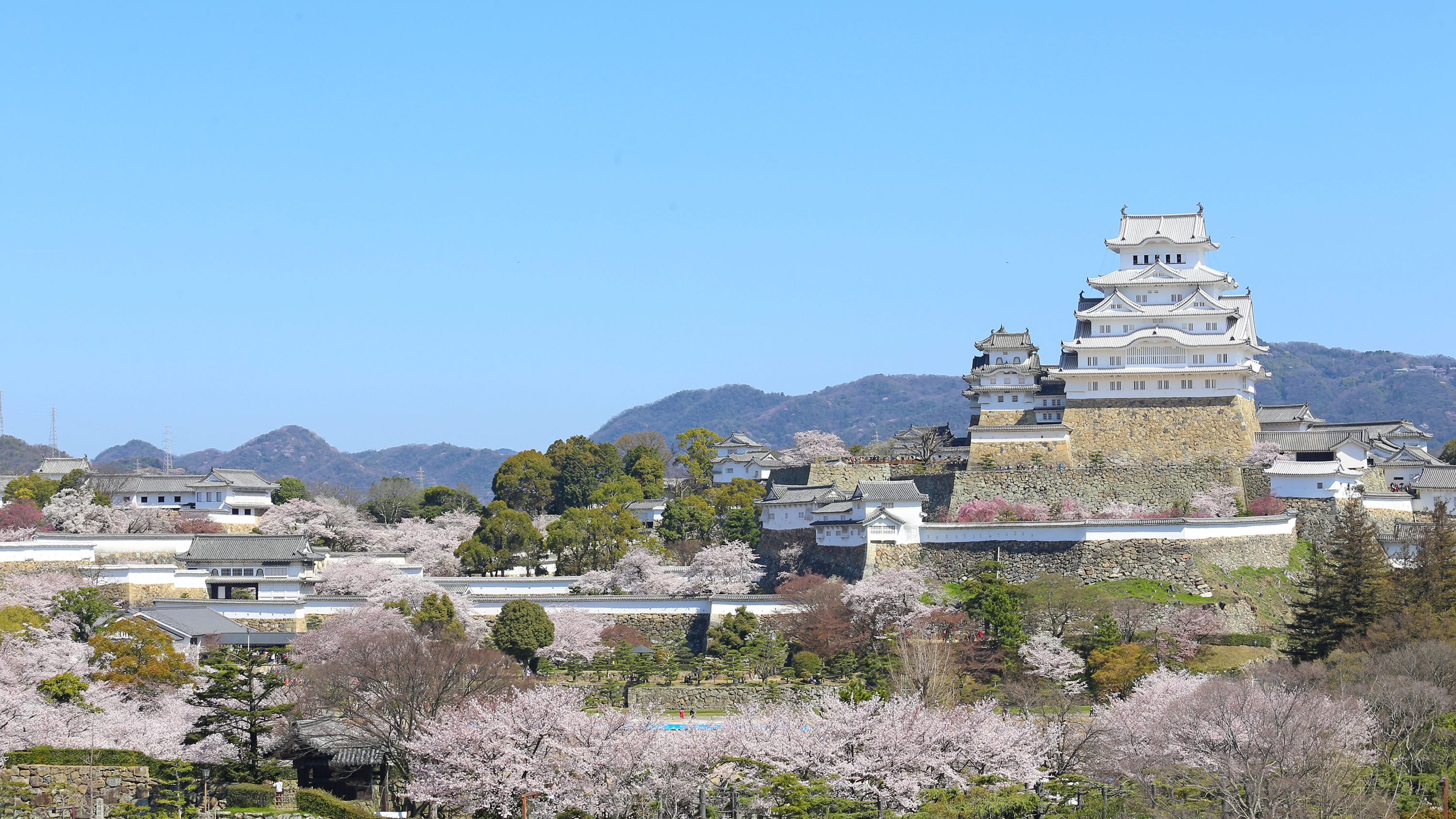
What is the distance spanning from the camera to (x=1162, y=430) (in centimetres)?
4678

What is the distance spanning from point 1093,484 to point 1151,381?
461 cm

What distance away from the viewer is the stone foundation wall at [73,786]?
24.3 metres

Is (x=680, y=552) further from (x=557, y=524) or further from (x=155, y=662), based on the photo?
(x=155, y=662)

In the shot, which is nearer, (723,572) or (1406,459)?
(723,572)

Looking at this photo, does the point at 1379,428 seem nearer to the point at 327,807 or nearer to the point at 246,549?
the point at 246,549

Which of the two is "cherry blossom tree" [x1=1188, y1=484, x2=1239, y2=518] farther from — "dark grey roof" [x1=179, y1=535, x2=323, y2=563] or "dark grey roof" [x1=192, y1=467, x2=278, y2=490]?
"dark grey roof" [x1=192, y1=467, x2=278, y2=490]

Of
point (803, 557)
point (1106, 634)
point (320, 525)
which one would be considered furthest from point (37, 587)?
point (1106, 634)

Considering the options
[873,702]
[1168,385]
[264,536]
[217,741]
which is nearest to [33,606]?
[264,536]

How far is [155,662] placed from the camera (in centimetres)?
3095

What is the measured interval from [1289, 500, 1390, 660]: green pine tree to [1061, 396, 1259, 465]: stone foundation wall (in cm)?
1057

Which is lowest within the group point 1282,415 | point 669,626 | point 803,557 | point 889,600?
point 669,626

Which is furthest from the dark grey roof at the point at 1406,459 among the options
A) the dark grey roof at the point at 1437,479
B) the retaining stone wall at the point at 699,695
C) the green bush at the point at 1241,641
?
the retaining stone wall at the point at 699,695

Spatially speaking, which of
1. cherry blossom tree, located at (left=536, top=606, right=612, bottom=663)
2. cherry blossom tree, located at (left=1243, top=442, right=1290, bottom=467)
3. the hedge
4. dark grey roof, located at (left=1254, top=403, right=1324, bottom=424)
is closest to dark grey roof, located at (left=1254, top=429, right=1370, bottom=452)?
cherry blossom tree, located at (left=1243, top=442, right=1290, bottom=467)

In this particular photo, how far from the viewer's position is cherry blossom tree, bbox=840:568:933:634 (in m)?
39.2
